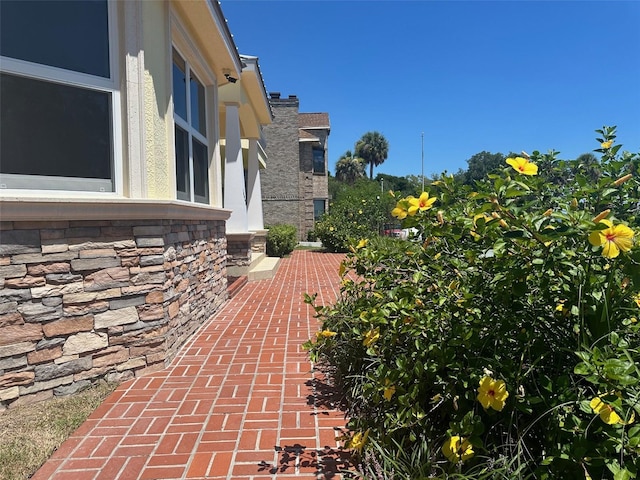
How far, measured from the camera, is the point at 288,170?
2414 cm

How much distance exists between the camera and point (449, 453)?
6.10 feet

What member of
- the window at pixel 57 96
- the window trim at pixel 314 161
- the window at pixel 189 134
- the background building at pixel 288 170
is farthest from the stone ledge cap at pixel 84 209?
the window trim at pixel 314 161

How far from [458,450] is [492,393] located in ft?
1.05

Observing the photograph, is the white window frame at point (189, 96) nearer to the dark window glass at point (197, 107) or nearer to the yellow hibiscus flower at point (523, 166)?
the dark window glass at point (197, 107)

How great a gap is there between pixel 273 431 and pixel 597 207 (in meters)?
2.35

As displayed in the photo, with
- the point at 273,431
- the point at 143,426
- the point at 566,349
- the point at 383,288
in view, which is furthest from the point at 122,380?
the point at 566,349

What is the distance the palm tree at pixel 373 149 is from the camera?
6531 cm

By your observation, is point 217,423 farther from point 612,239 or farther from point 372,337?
point 612,239

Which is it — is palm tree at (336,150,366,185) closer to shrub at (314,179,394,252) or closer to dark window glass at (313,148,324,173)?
dark window glass at (313,148,324,173)

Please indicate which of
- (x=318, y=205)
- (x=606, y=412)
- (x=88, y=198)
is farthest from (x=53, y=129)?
(x=318, y=205)

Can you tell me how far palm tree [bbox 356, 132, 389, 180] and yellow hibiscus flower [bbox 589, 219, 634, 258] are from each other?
64674 millimetres

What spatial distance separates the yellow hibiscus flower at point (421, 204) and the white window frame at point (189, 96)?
3.15m

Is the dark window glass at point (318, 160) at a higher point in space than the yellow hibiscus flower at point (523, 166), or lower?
higher

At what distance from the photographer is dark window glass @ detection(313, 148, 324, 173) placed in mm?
25531
